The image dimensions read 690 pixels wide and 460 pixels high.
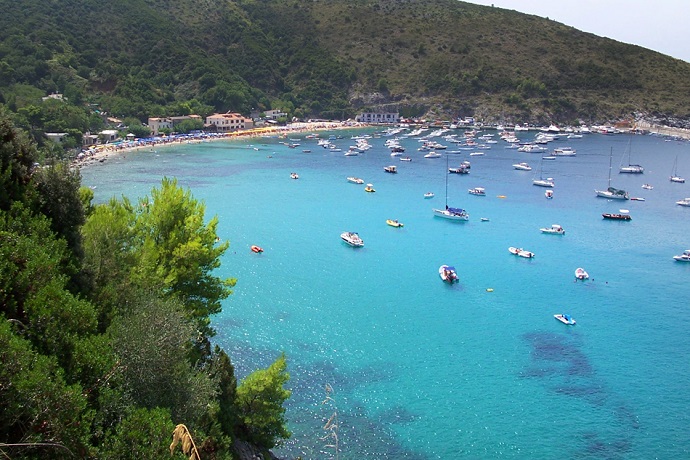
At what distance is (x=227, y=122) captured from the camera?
394 ft

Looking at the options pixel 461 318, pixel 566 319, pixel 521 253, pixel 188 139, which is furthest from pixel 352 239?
pixel 188 139

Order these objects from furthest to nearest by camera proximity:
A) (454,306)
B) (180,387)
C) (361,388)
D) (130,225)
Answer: (454,306)
(361,388)
(130,225)
(180,387)

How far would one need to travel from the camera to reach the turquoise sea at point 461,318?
864 inches

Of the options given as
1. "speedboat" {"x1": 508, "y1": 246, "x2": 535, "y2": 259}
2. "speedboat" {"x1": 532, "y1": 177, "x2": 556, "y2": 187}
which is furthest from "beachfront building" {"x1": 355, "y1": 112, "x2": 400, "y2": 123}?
"speedboat" {"x1": 508, "y1": 246, "x2": 535, "y2": 259}

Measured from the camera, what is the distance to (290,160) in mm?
89812

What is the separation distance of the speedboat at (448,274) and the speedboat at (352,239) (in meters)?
8.52

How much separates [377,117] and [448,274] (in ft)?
376

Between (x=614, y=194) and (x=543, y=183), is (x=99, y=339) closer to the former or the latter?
(x=614, y=194)

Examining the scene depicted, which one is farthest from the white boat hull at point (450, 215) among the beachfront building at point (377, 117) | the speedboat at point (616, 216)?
the beachfront building at point (377, 117)

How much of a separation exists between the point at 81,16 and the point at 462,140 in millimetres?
92036

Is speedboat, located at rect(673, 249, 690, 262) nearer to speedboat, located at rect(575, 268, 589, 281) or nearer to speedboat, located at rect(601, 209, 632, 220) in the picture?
speedboat, located at rect(575, 268, 589, 281)

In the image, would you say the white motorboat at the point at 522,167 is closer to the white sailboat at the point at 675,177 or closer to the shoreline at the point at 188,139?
the white sailboat at the point at 675,177

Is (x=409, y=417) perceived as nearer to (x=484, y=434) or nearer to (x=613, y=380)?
(x=484, y=434)

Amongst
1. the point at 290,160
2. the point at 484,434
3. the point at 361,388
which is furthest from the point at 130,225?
the point at 290,160
